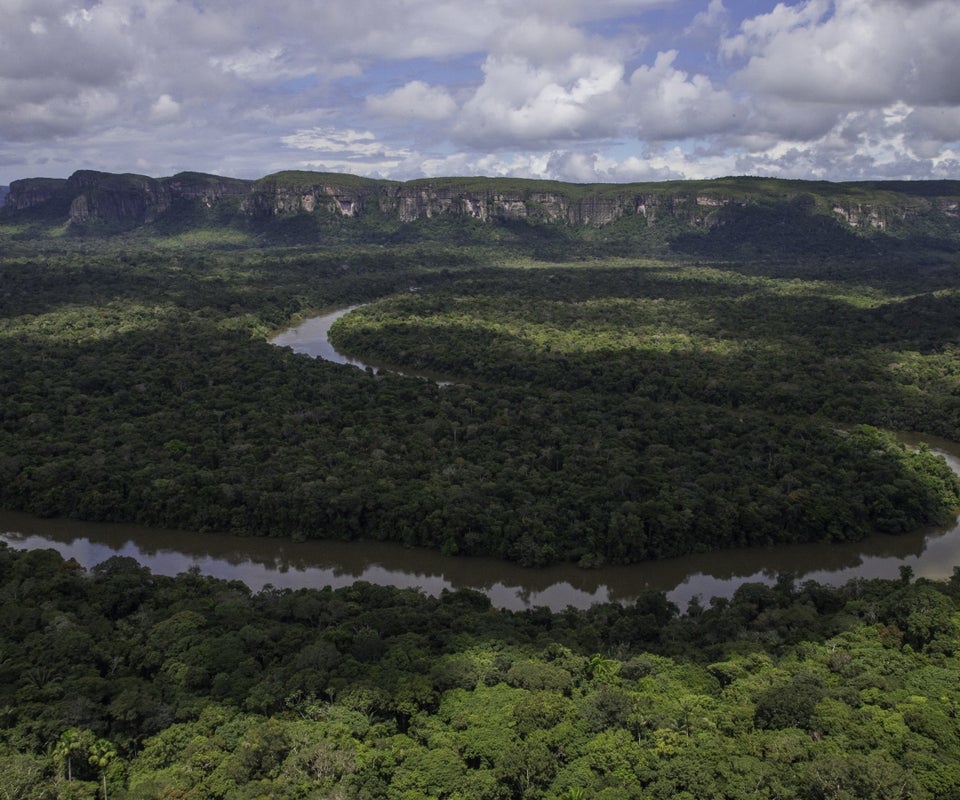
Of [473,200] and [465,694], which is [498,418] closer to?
[465,694]

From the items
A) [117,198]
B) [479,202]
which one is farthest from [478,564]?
[117,198]

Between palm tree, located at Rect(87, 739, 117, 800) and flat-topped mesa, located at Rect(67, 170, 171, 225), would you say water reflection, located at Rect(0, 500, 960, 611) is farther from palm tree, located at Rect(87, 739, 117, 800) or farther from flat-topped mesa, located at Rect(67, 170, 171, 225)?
flat-topped mesa, located at Rect(67, 170, 171, 225)

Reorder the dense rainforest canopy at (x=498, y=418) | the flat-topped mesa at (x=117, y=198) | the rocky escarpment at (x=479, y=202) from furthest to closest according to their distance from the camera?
the flat-topped mesa at (x=117, y=198) → the rocky escarpment at (x=479, y=202) → the dense rainforest canopy at (x=498, y=418)

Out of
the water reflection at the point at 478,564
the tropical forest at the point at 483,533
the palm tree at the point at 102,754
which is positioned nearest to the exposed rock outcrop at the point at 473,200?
the tropical forest at the point at 483,533

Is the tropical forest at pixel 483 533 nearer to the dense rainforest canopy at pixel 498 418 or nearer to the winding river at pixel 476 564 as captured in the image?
the dense rainforest canopy at pixel 498 418

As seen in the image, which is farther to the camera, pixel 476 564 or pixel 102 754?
pixel 476 564

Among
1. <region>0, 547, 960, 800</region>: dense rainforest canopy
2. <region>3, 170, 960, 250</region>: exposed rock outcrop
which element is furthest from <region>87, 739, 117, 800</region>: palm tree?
<region>3, 170, 960, 250</region>: exposed rock outcrop

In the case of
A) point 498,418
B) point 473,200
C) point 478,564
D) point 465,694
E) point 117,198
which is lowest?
point 478,564
